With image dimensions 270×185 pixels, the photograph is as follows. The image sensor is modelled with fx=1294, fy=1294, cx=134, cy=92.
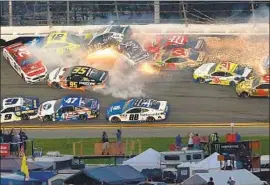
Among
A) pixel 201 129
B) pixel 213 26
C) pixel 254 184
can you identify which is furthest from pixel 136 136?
pixel 254 184

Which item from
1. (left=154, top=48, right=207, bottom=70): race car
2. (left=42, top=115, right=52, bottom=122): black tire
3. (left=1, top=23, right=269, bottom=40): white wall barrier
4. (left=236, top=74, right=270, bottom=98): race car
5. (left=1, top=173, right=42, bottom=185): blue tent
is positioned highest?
(left=1, top=23, right=269, bottom=40): white wall barrier

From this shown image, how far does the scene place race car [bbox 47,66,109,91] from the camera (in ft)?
123

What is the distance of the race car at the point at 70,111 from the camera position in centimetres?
3600

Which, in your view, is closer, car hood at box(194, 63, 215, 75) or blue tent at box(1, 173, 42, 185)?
blue tent at box(1, 173, 42, 185)

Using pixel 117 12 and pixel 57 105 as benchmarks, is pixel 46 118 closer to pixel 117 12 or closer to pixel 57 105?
pixel 57 105

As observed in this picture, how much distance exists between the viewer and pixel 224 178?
2492cm

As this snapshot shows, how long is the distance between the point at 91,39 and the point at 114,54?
3.62 feet

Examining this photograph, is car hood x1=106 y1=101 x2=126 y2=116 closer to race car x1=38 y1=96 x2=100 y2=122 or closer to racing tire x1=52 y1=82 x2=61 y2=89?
race car x1=38 y1=96 x2=100 y2=122

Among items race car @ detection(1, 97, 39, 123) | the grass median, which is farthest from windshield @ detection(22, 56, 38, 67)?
the grass median

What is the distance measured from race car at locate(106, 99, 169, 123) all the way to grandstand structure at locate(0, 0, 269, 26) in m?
4.73

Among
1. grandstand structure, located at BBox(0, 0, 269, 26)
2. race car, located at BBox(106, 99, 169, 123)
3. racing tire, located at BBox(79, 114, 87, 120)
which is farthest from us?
grandstand structure, located at BBox(0, 0, 269, 26)

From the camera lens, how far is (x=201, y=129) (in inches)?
1366

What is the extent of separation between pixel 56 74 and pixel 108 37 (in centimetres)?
230

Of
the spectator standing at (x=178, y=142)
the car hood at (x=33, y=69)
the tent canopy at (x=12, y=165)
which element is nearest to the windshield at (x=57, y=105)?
the car hood at (x=33, y=69)
